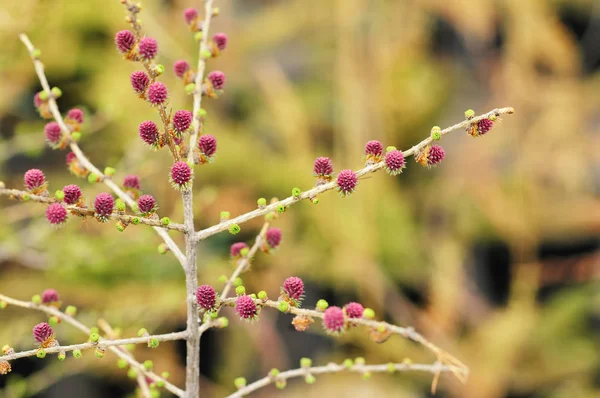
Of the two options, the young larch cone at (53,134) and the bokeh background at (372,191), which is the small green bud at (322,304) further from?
the bokeh background at (372,191)

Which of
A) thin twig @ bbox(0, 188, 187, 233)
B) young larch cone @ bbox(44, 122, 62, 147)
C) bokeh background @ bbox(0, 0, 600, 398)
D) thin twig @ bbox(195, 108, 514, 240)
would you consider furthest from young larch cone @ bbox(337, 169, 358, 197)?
bokeh background @ bbox(0, 0, 600, 398)

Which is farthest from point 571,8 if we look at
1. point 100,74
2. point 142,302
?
point 142,302

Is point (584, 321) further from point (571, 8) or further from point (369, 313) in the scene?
point (369, 313)

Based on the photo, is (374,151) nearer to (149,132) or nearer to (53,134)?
(149,132)

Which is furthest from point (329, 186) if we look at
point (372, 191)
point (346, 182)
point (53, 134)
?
point (372, 191)

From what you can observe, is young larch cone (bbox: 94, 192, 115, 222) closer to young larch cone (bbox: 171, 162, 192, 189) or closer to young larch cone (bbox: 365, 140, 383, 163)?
young larch cone (bbox: 171, 162, 192, 189)
